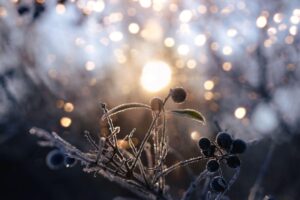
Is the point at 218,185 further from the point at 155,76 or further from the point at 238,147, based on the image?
the point at 155,76

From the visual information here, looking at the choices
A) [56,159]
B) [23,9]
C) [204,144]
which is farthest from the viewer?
Result: [23,9]

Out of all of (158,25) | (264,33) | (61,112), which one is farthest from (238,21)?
(61,112)

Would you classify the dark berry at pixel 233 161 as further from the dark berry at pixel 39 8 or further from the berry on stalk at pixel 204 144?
the dark berry at pixel 39 8

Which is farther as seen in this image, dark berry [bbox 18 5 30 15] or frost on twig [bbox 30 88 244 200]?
dark berry [bbox 18 5 30 15]

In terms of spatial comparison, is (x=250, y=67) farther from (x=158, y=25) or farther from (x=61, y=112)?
(x=61, y=112)

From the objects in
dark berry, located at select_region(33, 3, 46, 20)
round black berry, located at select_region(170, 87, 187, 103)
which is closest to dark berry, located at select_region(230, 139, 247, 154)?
round black berry, located at select_region(170, 87, 187, 103)

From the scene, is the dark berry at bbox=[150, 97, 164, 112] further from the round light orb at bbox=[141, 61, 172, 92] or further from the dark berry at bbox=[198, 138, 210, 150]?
the round light orb at bbox=[141, 61, 172, 92]

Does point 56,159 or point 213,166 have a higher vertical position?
point 213,166

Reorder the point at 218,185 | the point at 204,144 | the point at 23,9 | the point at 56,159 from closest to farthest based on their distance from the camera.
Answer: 1. the point at 218,185
2. the point at 204,144
3. the point at 56,159
4. the point at 23,9

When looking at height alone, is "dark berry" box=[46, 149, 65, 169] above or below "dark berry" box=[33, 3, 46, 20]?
below

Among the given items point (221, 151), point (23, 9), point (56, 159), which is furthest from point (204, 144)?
point (23, 9)
